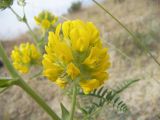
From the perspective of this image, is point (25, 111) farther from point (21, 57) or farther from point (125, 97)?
point (21, 57)

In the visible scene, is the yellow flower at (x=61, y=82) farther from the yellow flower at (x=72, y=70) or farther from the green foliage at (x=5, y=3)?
the green foliage at (x=5, y=3)

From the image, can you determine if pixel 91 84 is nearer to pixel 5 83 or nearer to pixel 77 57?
pixel 77 57

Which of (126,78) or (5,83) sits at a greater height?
(5,83)

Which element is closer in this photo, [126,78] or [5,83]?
[5,83]

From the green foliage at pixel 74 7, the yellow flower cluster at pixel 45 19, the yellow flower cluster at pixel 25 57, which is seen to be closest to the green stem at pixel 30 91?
the yellow flower cluster at pixel 25 57

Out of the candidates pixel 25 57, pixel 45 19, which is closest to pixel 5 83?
pixel 25 57

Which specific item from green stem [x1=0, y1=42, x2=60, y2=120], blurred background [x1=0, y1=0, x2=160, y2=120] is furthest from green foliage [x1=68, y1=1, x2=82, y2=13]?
green stem [x1=0, y1=42, x2=60, y2=120]

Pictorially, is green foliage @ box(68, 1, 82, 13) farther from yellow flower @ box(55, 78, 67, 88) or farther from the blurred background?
yellow flower @ box(55, 78, 67, 88)
